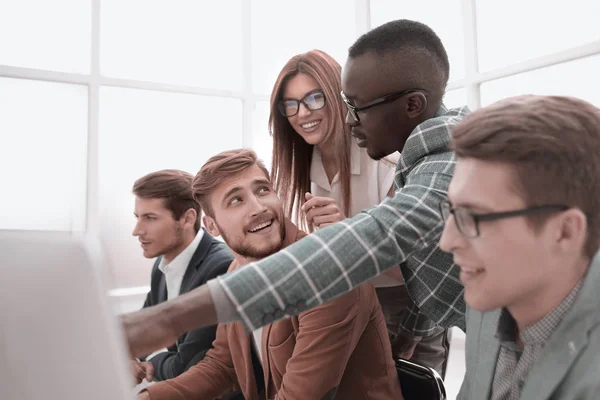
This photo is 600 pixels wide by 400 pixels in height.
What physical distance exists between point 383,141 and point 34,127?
2.67 meters

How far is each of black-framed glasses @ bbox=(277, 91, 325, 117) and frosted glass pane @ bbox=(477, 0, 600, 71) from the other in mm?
1624

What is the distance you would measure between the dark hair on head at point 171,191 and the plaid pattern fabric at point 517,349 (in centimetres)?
149

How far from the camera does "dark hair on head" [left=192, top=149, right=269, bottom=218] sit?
1749 millimetres

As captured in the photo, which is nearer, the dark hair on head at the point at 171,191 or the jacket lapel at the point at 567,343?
the jacket lapel at the point at 567,343

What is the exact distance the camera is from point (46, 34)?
3.60m

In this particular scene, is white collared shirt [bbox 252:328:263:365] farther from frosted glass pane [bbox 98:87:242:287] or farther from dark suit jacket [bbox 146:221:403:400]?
frosted glass pane [bbox 98:87:242:287]

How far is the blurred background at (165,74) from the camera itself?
313 cm

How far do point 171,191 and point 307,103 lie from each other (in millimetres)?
676

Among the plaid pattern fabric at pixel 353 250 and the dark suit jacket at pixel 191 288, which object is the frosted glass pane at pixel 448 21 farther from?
the plaid pattern fabric at pixel 353 250

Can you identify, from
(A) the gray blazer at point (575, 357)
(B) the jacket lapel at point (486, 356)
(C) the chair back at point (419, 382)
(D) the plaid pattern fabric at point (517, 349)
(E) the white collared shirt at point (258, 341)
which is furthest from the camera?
(E) the white collared shirt at point (258, 341)

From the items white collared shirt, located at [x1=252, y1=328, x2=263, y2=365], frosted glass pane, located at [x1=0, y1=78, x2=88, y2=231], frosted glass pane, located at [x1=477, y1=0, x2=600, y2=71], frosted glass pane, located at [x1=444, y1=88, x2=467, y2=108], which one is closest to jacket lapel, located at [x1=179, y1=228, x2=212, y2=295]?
white collared shirt, located at [x1=252, y1=328, x2=263, y2=365]

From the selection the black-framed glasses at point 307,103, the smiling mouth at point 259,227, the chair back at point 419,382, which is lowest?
the chair back at point 419,382

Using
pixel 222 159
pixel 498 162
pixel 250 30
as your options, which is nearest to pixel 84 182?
pixel 250 30

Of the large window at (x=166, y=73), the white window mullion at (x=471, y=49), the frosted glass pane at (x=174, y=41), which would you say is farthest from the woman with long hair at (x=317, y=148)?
the frosted glass pane at (x=174, y=41)
